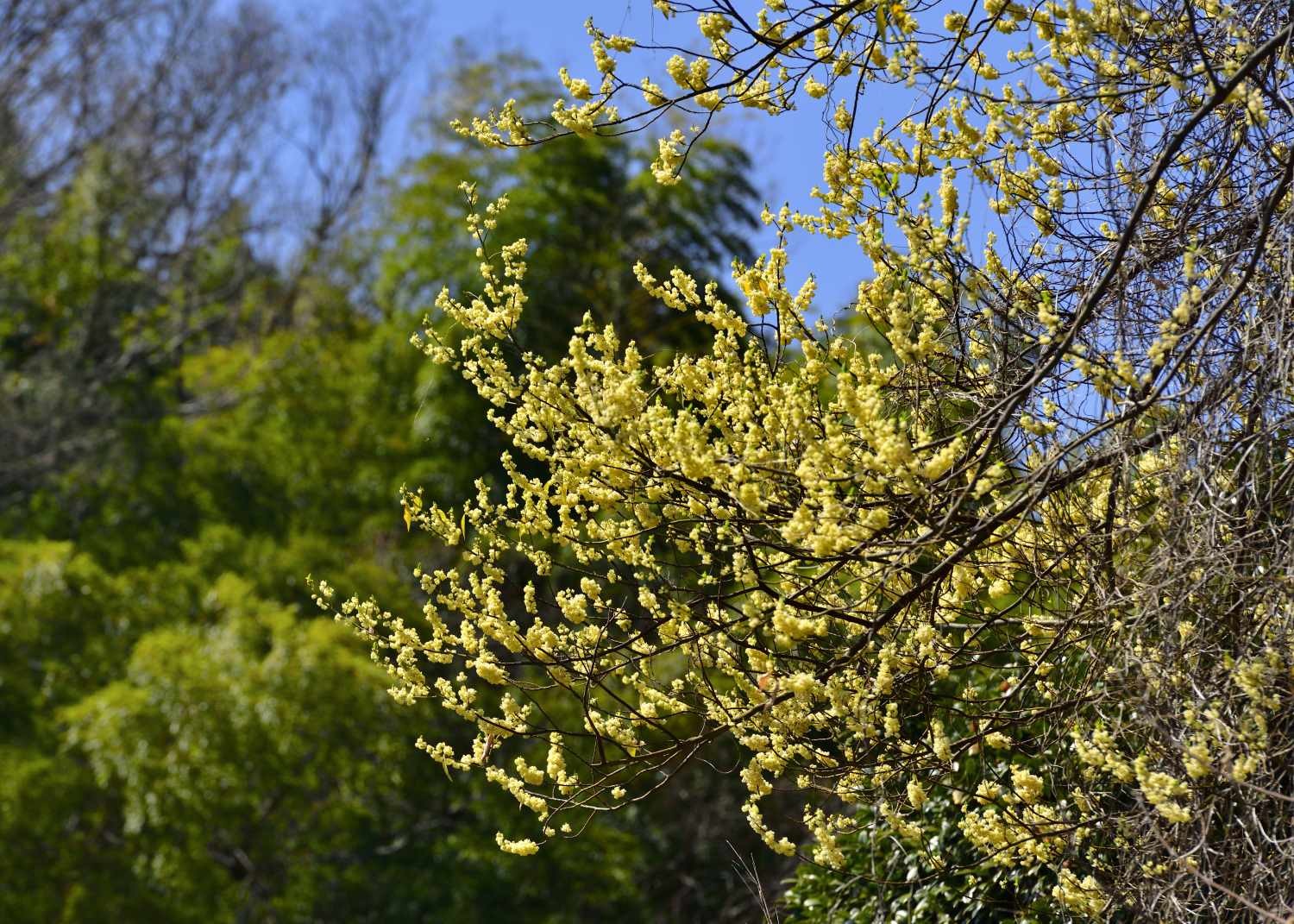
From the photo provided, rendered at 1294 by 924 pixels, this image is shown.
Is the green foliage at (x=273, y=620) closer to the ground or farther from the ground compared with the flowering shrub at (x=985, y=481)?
farther from the ground

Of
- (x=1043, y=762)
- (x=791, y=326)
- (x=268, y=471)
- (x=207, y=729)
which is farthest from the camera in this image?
(x=268, y=471)

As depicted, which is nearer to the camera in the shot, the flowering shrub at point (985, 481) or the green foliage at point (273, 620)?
the flowering shrub at point (985, 481)

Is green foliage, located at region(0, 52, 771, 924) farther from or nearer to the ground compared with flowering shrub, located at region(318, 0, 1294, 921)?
farther from the ground

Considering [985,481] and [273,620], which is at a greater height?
[273,620]

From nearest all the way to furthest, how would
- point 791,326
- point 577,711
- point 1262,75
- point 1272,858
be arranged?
point 1272,858 → point 1262,75 → point 791,326 → point 577,711

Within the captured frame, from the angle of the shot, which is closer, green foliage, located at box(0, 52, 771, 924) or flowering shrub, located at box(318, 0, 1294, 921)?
flowering shrub, located at box(318, 0, 1294, 921)

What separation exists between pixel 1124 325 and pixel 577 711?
832cm

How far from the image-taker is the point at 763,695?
3.49 metres

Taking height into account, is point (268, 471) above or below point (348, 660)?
above

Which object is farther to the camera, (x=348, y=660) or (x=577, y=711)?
(x=577, y=711)

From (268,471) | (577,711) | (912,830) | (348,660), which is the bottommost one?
(912,830)

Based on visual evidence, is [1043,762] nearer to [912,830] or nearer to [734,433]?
[912,830]

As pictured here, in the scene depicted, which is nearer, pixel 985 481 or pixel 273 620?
pixel 985 481

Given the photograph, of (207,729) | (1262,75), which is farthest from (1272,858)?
(207,729)
